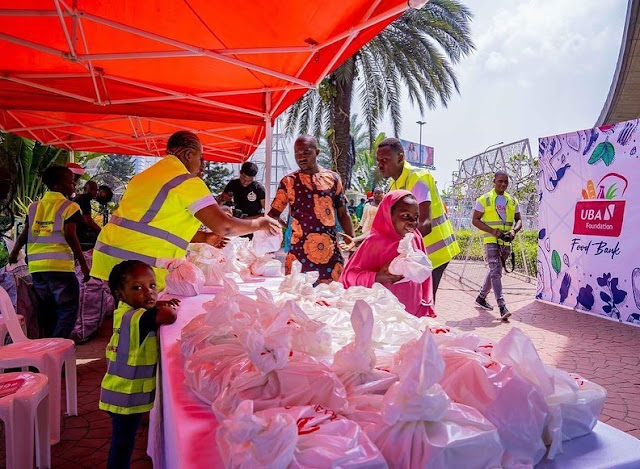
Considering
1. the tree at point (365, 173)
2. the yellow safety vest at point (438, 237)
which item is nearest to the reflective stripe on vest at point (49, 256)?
the yellow safety vest at point (438, 237)

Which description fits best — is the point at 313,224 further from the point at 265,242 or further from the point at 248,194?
the point at 248,194

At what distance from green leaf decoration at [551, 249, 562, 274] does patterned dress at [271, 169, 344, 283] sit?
471cm

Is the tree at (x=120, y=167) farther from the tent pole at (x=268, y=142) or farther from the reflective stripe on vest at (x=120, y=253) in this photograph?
the reflective stripe on vest at (x=120, y=253)

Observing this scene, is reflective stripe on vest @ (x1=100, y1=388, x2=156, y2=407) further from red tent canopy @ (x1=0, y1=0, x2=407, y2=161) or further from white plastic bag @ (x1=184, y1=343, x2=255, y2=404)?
red tent canopy @ (x1=0, y1=0, x2=407, y2=161)

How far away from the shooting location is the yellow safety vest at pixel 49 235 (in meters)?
3.83

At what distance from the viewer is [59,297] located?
3879 mm

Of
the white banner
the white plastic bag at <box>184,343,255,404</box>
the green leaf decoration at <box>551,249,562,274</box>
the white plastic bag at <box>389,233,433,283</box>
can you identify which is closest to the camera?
the white plastic bag at <box>184,343,255,404</box>

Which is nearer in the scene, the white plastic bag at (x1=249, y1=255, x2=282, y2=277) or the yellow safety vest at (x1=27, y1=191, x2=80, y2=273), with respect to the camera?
the white plastic bag at (x1=249, y1=255, x2=282, y2=277)

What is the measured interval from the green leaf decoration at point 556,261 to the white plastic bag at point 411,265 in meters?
5.88

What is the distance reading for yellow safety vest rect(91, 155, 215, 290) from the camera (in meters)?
2.34

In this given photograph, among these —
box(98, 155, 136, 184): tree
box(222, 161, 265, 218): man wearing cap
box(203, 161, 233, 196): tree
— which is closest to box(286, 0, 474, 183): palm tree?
box(222, 161, 265, 218): man wearing cap

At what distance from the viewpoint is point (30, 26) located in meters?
3.24

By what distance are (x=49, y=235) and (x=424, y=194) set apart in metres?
3.04

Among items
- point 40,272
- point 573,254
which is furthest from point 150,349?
point 573,254
